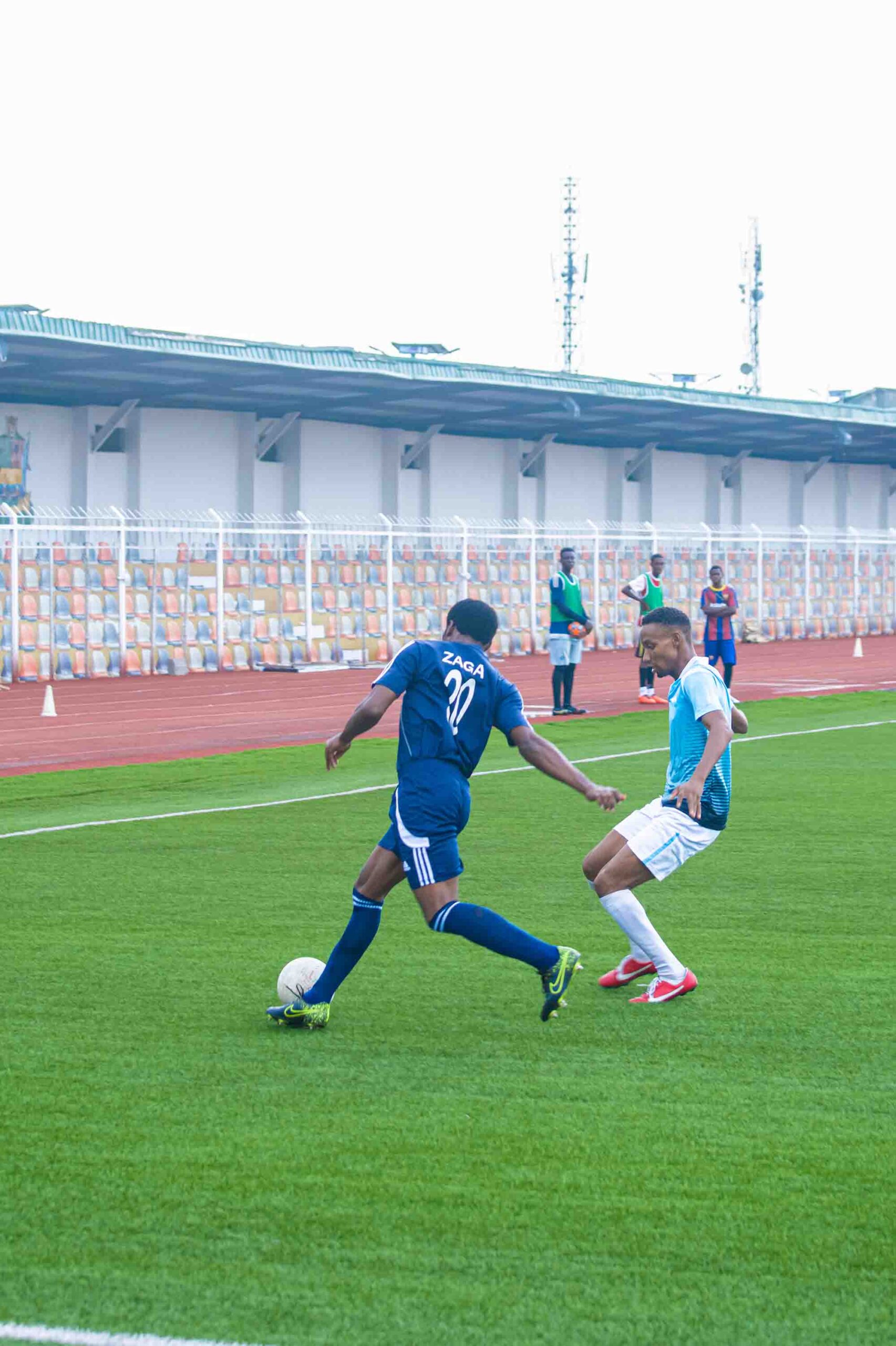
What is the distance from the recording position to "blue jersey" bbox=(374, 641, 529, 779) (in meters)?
6.77

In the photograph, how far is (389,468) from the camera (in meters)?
44.0

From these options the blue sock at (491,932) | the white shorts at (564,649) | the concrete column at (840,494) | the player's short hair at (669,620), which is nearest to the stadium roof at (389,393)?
the concrete column at (840,494)

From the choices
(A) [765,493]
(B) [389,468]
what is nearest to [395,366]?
(B) [389,468]

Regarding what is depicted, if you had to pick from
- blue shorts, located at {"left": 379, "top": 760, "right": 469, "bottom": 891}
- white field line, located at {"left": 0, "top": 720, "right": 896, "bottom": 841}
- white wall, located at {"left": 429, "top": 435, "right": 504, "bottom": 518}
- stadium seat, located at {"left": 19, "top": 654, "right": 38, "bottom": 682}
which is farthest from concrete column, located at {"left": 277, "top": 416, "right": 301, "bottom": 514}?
blue shorts, located at {"left": 379, "top": 760, "right": 469, "bottom": 891}

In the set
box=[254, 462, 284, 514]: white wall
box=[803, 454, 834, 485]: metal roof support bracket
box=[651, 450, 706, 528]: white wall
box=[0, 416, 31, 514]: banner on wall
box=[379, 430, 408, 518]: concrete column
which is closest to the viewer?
box=[0, 416, 31, 514]: banner on wall

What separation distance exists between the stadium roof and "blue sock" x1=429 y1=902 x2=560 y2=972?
980 inches

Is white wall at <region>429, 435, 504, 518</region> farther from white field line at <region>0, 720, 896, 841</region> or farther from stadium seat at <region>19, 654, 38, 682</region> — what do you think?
white field line at <region>0, 720, 896, 841</region>

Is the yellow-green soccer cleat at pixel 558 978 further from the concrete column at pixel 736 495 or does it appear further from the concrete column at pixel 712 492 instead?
the concrete column at pixel 736 495

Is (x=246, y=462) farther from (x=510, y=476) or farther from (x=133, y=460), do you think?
(x=510, y=476)

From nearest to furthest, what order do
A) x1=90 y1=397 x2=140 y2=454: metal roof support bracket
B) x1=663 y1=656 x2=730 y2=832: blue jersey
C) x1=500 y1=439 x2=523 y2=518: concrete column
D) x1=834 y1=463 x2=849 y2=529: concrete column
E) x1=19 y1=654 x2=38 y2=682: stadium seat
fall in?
x1=663 y1=656 x2=730 y2=832: blue jersey
x1=19 y1=654 x2=38 y2=682: stadium seat
x1=90 y1=397 x2=140 y2=454: metal roof support bracket
x1=500 y1=439 x2=523 y2=518: concrete column
x1=834 y1=463 x2=849 y2=529: concrete column

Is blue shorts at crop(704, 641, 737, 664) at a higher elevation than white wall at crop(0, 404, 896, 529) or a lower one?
lower

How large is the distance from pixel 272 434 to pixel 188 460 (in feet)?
7.85

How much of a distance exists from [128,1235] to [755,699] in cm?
2259

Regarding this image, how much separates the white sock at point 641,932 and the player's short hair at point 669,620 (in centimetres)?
113
